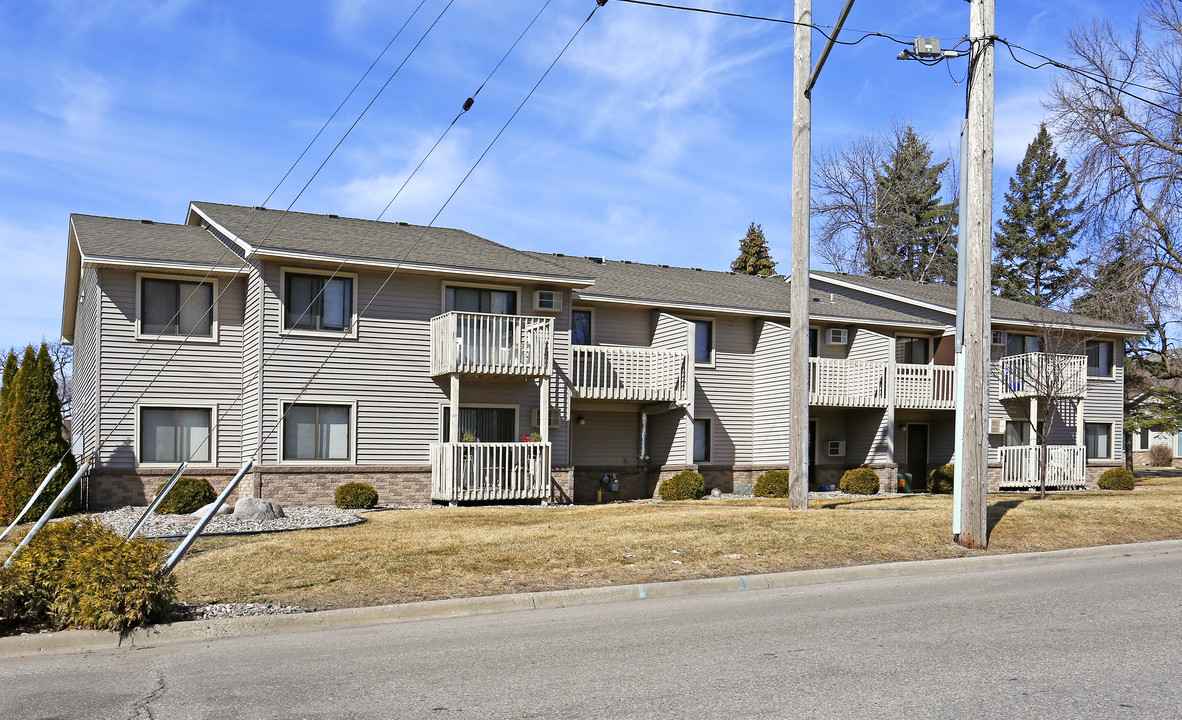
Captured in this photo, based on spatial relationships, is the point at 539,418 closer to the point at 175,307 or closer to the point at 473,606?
the point at 175,307

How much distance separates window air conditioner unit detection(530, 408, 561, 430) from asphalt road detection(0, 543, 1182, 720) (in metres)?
13.6

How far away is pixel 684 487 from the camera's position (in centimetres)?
2458

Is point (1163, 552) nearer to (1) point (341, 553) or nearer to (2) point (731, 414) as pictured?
(1) point (341, 553)

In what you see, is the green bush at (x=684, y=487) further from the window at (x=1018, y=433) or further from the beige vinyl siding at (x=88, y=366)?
the beige vinyl siding at (x=88, y=366)

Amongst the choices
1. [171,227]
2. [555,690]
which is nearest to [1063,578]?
[555,690]

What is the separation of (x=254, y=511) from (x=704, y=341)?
13653 millimetres

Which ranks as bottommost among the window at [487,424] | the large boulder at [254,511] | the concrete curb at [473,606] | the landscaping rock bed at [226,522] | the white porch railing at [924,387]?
the landscaping rock bed at [226,522]

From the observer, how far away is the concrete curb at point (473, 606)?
815 centimetres

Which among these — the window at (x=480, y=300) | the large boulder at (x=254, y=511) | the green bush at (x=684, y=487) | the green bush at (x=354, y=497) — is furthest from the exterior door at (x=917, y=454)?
the large boulder at (x=254, y=511)

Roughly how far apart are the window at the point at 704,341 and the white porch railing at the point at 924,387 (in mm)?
5050

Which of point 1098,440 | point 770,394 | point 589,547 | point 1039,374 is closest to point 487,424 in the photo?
point 770,394

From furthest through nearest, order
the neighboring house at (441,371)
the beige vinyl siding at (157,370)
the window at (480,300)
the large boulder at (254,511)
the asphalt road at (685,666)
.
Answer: the window at (480,300)
the neighboring house at (441,371)
the beige vinyl siding at (157,370)
the large boulder at (254,511)
the asphalt road at (685,666)

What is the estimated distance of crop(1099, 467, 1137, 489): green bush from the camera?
1136 inches

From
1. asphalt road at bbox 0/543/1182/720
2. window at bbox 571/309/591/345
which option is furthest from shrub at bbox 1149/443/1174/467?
asphalt road at bbox 0/543/1182/720
